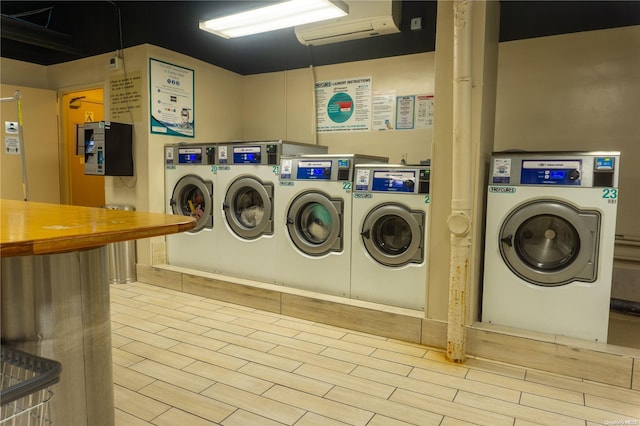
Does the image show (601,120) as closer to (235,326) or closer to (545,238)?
(545,238)

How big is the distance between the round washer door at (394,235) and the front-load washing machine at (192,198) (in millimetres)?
1546

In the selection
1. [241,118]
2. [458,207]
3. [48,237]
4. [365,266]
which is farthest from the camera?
[241,118]

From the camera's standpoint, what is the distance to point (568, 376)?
87.4 inches

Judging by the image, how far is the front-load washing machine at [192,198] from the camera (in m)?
3.75

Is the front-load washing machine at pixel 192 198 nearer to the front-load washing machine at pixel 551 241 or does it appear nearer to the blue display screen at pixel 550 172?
the front-load washing machine at pixel 551 241

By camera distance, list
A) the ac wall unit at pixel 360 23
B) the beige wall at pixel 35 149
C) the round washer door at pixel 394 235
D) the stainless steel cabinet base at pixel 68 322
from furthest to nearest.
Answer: the beige wall at pixel 35 149, the ac wall unit at pixel 360 23, the round washer door at pixel 394 235, the stainless steel cabinet base at pixel 68 322

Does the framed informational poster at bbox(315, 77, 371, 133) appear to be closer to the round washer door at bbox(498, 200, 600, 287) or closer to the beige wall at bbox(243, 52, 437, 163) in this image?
the beige wall at bbox(243, 52, 437, 163)

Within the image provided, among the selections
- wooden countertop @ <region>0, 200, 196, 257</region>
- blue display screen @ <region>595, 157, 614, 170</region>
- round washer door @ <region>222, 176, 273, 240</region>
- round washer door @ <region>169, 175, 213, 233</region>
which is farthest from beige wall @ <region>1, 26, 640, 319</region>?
wooden countertop @ <region>0, 200, 196, 257</region>

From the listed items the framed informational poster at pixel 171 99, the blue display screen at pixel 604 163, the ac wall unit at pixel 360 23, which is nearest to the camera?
the blue display screen at pixel 604 163

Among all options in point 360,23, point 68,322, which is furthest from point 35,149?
point 68,322

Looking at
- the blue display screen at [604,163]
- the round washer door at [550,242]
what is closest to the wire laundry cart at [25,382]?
the round washer door at [550,242]

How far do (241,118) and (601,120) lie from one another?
3.61m

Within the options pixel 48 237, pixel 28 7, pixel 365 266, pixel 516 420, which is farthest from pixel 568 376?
pixel 28 7

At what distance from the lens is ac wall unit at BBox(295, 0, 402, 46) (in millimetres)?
3303
